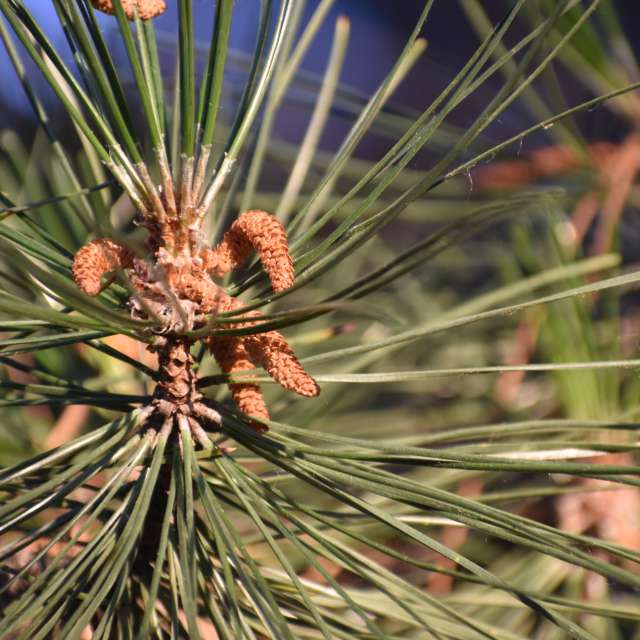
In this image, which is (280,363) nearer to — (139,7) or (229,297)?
(229,297)

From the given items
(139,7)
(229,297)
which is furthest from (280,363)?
(139,7)

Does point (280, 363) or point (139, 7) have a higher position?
point (139, 7)

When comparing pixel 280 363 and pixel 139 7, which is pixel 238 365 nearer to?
pixel 280 363

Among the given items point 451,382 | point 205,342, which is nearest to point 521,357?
point 451,382

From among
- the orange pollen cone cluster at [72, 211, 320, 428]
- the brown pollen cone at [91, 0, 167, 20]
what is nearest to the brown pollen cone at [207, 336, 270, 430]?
the orange pollen cone cluster at [72, 211, 320, 428]

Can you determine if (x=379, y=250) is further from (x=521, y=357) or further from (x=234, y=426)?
(x=234, y=426)
